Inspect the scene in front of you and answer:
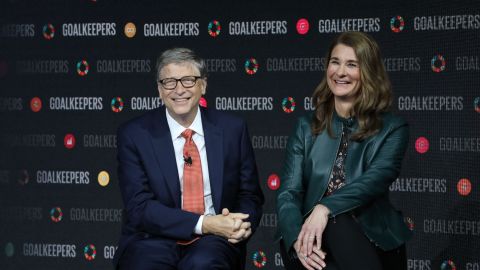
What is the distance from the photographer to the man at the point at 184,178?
9.16 feet

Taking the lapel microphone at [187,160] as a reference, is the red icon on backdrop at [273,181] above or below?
below

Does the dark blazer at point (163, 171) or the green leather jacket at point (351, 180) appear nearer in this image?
the green leather jacket at point (351, 180)

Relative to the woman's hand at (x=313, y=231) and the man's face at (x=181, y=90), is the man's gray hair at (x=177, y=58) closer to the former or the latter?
the man's face at (x=181, y=90)

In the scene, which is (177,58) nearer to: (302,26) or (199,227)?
(199,227)

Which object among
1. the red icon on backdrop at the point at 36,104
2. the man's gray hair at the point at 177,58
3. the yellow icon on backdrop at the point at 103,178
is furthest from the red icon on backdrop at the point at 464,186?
the red icon on backdrop at the point at 36,104

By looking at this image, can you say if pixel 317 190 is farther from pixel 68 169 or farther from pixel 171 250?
pixel 68 169

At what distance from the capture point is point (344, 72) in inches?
114

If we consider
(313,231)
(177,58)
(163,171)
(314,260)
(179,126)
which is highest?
(177,58)

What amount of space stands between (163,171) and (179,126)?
0.21m

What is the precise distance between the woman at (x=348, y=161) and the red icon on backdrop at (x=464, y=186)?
1.23 m

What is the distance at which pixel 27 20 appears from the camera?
4578 millimetres

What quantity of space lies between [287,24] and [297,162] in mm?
1514

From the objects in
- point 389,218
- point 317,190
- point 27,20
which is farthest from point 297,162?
point 27,20

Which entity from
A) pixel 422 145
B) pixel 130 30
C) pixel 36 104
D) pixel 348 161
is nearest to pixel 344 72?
pixel 348 161
